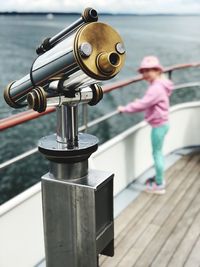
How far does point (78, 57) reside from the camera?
0.84 metres

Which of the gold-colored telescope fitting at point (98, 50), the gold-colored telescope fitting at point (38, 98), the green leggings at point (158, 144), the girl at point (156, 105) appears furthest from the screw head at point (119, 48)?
the green leggings at point (158, 144)

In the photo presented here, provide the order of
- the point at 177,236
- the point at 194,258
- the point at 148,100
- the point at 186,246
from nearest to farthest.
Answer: the point at 194,258
the point at 186,246
the point at 177,236
the point at 148,100

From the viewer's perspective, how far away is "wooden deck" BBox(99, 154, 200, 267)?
79.4 inches

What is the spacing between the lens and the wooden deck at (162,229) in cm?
202

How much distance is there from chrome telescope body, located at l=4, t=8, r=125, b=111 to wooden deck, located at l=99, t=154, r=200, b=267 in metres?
1.26

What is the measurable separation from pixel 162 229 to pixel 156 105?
0.83m

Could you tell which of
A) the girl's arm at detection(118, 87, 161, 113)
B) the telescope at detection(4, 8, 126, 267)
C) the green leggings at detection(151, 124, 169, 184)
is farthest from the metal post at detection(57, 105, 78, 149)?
A: the green leggings at detection(151, 124, 169, 184)

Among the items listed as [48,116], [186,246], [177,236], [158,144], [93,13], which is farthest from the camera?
[48,116]

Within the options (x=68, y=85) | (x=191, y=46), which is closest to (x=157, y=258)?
(x=68, y=85)

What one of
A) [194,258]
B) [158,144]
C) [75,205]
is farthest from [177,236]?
[75,205]

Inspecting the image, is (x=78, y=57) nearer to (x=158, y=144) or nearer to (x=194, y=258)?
(x=194, y=258)

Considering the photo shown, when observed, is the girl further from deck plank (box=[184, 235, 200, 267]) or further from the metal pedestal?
the metal pedestal

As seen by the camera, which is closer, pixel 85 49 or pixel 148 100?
pixel 85 49

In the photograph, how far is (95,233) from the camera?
102cm
